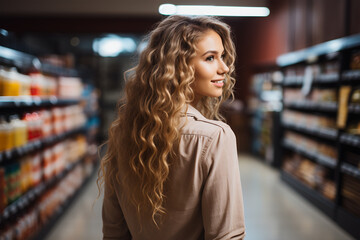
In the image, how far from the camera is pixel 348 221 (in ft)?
12.9

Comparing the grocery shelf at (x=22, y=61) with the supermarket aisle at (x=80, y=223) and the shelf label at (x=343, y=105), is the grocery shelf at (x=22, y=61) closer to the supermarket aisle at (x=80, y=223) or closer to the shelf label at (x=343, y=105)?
the supermarket aisle at (x=80, y=223)

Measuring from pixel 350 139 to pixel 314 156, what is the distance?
1.13m

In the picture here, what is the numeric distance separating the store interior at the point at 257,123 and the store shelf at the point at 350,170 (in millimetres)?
16

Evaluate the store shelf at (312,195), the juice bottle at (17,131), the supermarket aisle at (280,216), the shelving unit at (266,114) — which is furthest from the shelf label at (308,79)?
the juice bottle at (17,131)

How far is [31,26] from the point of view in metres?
8.66

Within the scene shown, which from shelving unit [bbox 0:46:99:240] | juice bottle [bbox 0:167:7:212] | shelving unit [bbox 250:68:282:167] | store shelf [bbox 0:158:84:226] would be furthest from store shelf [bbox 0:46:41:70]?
shelving unit [bbox 250:68:282:167]

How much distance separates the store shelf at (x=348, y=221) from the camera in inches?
147

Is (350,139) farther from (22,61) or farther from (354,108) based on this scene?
(22,61)

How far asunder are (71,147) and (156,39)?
438 cm

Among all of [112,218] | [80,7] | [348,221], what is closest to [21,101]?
[112,218]

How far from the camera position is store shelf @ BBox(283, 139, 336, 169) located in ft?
14.9

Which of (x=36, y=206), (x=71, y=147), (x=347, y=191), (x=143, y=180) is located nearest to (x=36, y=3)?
(x=71, y=147)

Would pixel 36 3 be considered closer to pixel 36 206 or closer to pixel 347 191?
pixel 36 206

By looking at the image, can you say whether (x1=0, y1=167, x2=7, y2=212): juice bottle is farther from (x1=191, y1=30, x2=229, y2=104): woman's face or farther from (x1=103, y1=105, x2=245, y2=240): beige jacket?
(x1=191, y1=30, x2=229, y2=104): woman's face
